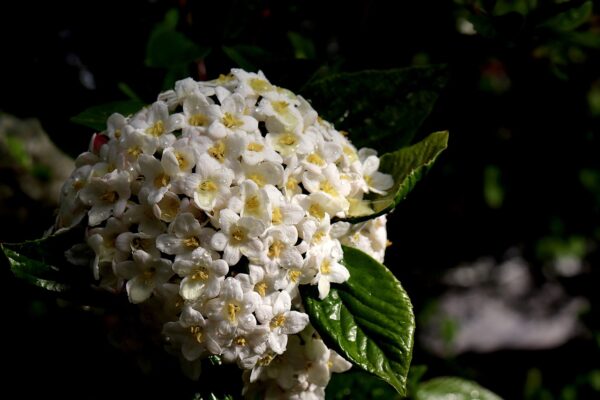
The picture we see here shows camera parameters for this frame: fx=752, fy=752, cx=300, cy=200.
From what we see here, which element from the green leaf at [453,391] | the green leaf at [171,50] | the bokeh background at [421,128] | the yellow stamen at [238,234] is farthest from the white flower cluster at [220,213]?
the green leaf at [453,391]

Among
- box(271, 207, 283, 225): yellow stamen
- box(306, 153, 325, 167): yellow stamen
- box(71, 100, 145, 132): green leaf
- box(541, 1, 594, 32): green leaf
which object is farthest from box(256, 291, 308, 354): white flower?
box(541, 1, 594, 32): green leaf

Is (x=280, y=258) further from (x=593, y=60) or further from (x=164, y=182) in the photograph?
(x=593, y=60)

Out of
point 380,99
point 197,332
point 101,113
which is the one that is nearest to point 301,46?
point 380,99

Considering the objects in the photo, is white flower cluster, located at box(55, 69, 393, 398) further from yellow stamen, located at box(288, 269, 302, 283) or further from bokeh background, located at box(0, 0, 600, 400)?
bokeh background, located at box(0, 0, 600, 400)

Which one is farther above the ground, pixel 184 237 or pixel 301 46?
pixel 184 237

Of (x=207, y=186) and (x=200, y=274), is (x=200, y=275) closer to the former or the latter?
(x=200, y=274)

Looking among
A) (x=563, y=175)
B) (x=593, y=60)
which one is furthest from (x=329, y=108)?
(x=563, y=175)
